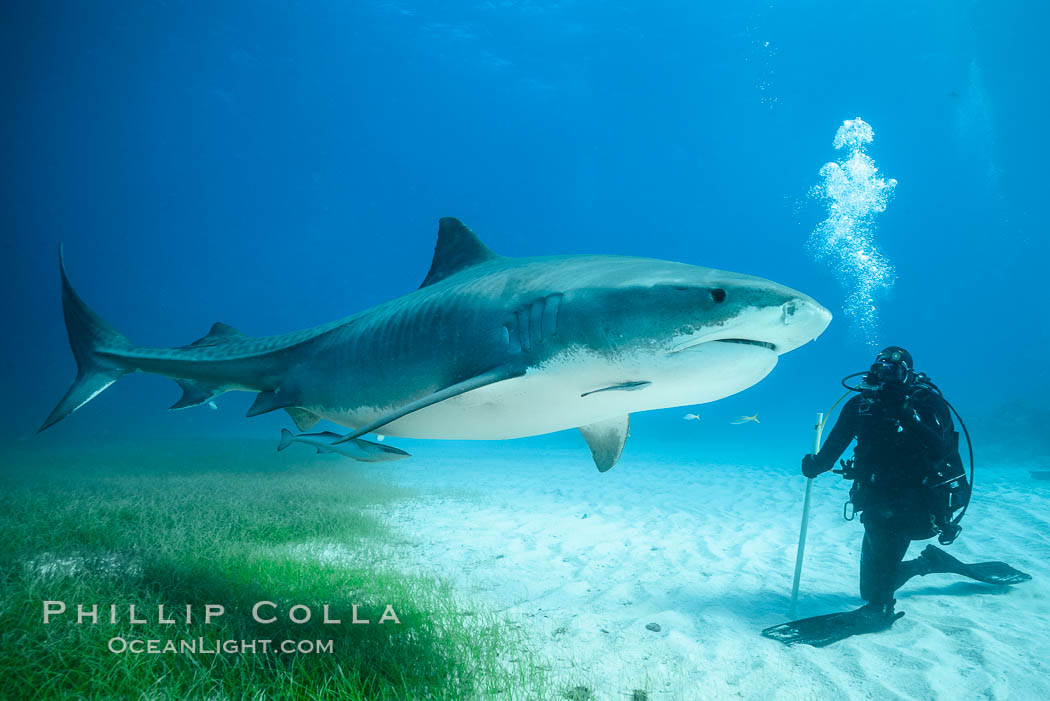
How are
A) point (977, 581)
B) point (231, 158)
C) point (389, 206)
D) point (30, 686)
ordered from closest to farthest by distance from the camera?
point (30, 686) → point (977, 581) → point (231, 158) → point (389, 206)

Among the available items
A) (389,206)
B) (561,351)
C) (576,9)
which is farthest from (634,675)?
(389,206)

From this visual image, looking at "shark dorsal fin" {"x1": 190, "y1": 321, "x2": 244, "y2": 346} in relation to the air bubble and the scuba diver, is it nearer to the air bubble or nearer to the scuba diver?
the scuba diver

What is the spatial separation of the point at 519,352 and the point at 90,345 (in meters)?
4.52

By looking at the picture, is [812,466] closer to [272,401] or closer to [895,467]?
[895,467]

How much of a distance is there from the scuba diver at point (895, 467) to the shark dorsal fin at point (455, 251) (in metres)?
3.56

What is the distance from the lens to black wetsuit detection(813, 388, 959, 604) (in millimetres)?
4176

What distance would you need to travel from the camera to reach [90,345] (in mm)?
4438

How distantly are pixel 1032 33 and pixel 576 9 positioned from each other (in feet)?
140

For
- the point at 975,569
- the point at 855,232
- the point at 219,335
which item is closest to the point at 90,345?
the point at 219,335

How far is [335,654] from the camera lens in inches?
105

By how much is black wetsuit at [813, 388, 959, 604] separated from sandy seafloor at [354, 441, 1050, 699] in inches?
19.0

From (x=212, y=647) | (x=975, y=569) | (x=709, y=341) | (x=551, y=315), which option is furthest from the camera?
(x=975, y=569)

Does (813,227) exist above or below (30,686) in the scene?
above

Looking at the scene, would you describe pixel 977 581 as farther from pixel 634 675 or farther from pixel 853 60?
pixel 853 60
